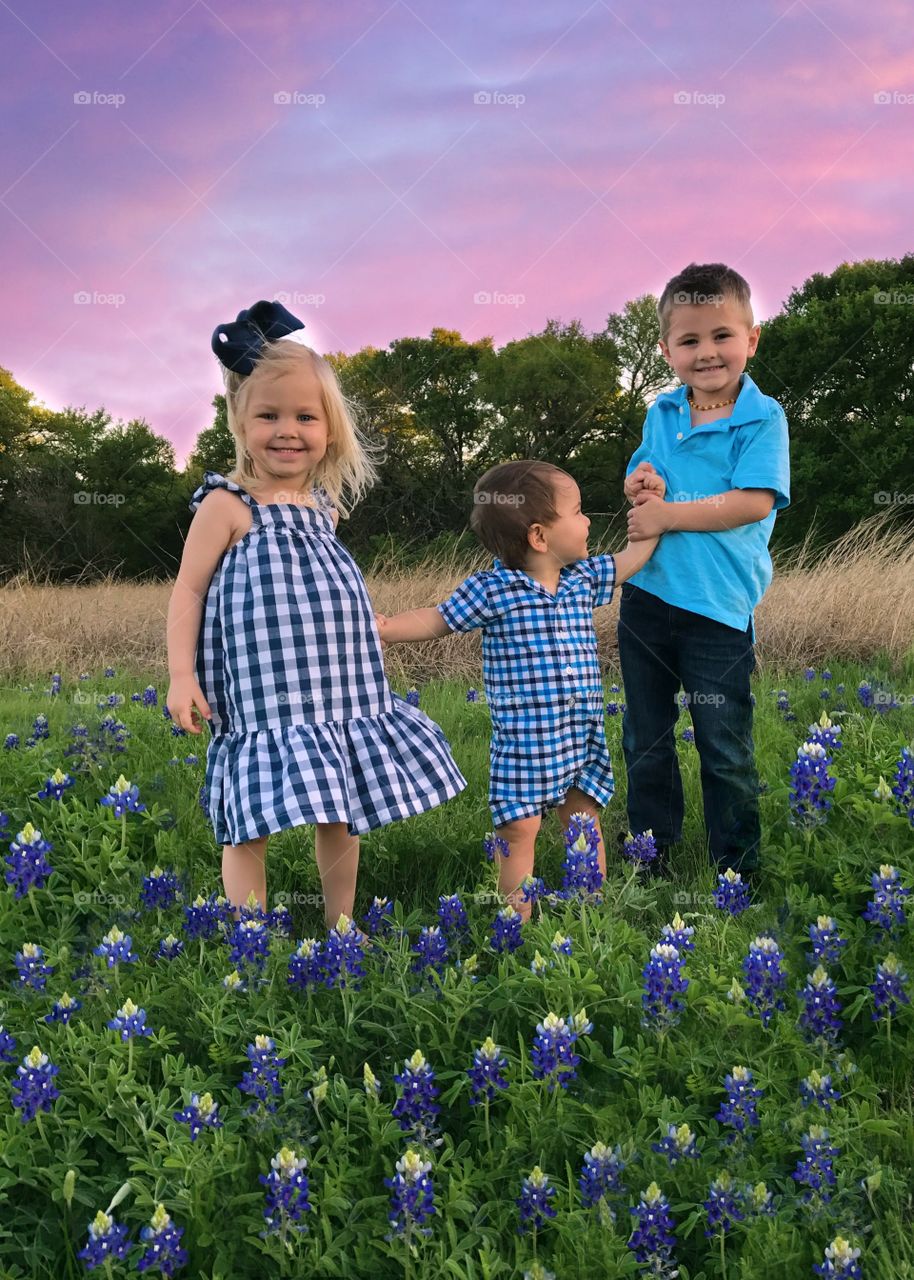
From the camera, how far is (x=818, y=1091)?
7.50 feet

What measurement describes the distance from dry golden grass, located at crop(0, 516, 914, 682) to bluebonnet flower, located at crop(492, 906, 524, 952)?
4986mm

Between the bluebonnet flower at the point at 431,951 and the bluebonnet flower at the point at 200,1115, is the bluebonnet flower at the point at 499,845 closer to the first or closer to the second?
the bluebonnet flower at the point at 431,951

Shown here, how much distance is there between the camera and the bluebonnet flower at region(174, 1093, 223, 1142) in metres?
2.18

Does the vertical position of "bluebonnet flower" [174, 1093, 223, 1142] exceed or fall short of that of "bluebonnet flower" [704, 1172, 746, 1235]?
it exceeds it

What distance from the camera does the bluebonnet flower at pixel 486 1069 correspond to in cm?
226

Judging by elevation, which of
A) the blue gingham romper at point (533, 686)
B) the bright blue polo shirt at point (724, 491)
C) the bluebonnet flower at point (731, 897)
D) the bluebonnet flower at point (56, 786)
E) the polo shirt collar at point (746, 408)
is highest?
the polo shirt collar at point (746, 408)

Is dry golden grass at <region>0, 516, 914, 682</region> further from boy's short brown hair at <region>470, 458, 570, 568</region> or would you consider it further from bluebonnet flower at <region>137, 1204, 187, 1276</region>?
bluebonnet flower at <region>137, 1204, 187, 1276</region>

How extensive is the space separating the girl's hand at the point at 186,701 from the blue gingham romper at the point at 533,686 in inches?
34.8

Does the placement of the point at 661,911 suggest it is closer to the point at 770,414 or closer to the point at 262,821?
the point at 262,821

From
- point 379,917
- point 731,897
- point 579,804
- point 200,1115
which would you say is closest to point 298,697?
point 379,917

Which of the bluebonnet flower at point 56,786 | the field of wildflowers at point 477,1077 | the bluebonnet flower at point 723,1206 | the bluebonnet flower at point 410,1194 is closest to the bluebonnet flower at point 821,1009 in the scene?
the field of wildflowers at point 477,1077

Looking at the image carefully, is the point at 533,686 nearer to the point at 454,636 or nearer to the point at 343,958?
the point at 343,958

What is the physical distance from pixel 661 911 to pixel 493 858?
63 cm

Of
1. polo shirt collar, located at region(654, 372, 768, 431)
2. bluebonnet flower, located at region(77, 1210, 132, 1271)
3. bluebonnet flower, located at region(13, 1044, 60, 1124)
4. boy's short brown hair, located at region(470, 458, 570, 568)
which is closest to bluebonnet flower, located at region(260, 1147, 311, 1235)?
bluebonnet flower, located at region(77, 1210, 132, 1271)
